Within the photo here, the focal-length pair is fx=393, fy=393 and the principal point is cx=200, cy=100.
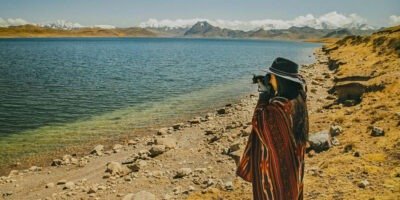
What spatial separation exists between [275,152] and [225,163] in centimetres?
1022

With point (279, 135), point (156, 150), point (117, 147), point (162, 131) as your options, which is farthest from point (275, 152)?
point (162, 131)

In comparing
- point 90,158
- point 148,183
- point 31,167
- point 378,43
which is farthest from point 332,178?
point 378,43

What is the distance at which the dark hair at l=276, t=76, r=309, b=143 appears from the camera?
4.79 m

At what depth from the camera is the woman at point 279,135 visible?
4.71 metres

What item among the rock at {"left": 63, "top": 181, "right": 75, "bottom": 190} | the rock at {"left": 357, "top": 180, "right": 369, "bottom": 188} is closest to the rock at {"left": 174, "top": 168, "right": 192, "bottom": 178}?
the rock at {"left": 63, "top": 181, "right": 75, "bottom": 190}

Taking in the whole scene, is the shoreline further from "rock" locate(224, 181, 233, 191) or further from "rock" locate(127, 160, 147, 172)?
"rock" locate(224, 181, 233, 191)

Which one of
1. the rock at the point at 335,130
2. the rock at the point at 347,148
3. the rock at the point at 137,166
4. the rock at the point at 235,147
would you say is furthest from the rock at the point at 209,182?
the rock at the point at 335,130

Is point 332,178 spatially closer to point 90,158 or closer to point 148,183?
point 148,183

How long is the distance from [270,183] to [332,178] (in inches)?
265

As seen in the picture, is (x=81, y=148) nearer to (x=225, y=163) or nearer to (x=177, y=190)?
(x=225, y=163)

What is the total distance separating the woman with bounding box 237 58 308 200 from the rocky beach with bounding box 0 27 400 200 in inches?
217

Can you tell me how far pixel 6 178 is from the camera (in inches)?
639

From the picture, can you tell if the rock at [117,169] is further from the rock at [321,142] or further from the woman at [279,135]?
the woman at [279,135]

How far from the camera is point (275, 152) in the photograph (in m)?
4.76
